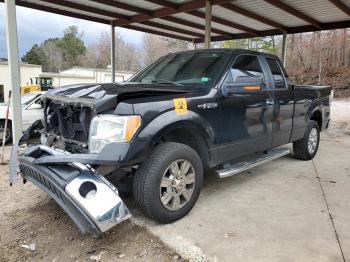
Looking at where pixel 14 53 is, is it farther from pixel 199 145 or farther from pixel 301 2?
pixel 301 2

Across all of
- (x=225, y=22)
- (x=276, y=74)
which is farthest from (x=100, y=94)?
(x=225, y=22)

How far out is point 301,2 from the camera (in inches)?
361

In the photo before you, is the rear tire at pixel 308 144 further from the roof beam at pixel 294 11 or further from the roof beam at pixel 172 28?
the roof beam at pixel 172 28

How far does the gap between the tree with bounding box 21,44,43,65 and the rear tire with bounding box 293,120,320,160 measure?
67387 millimetres

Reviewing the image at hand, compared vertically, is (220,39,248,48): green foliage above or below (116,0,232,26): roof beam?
above

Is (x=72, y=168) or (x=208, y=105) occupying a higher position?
(x=208, y=105)

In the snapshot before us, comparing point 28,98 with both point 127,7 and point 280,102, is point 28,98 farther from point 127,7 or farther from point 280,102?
point 280,102

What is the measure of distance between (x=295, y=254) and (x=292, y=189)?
183 cm

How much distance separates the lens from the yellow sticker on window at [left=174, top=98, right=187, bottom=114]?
3.34 meters

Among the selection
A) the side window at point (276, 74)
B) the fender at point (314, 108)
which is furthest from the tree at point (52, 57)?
the side window at point (276, 74)

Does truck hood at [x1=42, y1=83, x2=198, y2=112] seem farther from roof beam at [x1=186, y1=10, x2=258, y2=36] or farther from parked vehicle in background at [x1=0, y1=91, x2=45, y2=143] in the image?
roof beam at [x1=186, y1=10, x2=258, y2=36]

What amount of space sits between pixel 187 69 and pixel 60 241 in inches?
102

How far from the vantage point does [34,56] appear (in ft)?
217

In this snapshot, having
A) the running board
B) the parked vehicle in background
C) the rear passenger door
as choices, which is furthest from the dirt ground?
the parked vehicle in background
